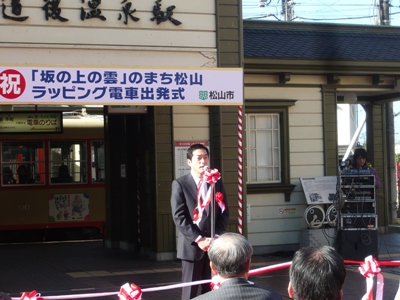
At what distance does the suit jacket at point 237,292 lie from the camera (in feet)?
13.2

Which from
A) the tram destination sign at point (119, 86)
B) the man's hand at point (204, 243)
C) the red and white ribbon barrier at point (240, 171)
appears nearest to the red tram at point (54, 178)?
the red and white ribbon barrier at point (240, 171)

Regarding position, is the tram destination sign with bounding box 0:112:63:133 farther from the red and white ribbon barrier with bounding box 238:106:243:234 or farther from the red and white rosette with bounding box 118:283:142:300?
the red and white rosette with bounding box 118:283:142:300

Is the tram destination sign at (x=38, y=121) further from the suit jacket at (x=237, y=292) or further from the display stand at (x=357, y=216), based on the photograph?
the suit jacket at (x=237, y=292)

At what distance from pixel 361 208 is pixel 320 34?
14.4 feet

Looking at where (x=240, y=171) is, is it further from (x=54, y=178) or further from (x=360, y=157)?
(x=54, y=178)

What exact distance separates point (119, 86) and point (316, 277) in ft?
21.3

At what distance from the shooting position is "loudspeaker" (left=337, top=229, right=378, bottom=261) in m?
11.8

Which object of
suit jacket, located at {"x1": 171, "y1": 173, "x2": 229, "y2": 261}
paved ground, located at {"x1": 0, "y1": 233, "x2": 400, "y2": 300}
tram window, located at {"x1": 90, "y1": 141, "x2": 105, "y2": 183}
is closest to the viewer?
suit jacket, located at {"x1": 171, "y1": 173, "x2": 229, "y2": 261}

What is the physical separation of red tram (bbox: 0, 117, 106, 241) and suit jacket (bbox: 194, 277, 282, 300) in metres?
12.8

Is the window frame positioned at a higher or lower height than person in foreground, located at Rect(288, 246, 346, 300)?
higher

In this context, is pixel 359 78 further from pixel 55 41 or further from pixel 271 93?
pixel 55 41

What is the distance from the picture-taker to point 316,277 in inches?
133

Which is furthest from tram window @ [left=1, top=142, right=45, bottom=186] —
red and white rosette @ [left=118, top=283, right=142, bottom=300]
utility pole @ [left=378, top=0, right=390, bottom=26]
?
red and white rosette @ [left=118, top=283, right=142, bottom=300]

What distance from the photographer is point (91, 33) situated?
1072 cm
